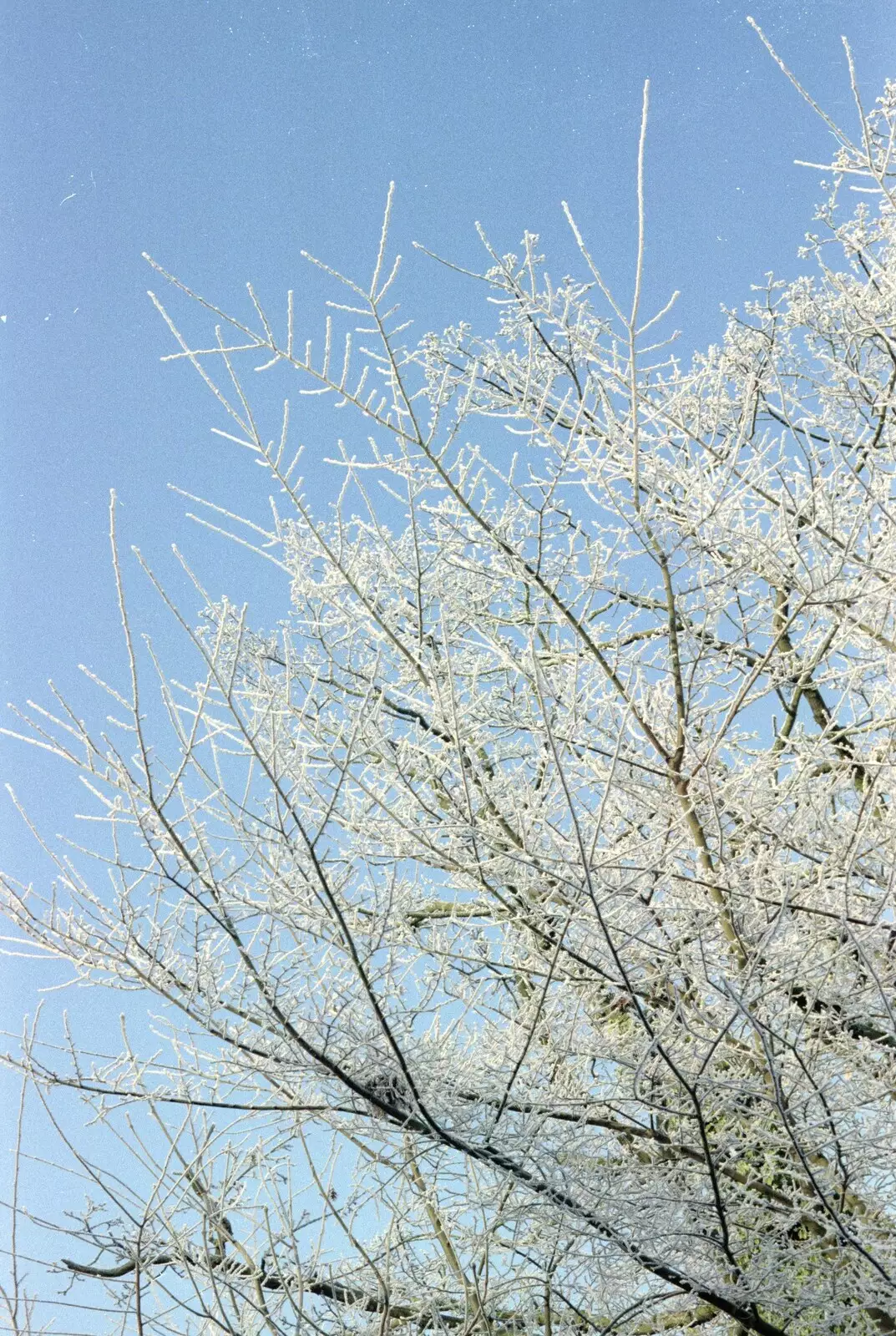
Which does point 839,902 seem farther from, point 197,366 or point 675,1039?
point 197,366

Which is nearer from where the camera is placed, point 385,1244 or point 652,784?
point 385,1244

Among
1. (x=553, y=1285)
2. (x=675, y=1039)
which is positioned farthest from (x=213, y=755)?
(x=553, y=1285)

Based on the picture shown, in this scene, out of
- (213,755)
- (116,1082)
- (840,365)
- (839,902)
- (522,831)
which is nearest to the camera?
(213,755)

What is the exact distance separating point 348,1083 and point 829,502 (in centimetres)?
189

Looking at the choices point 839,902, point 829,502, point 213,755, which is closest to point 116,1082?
point 213,755

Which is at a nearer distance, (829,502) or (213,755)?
(213,755)

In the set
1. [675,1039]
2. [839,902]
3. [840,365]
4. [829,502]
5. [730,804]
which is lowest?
[675,1039]

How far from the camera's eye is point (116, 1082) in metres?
2.82

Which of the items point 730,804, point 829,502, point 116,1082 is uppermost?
point 829,502

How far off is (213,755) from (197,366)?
819 millimetres

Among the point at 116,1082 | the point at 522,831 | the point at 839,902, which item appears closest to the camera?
the point at 522,831

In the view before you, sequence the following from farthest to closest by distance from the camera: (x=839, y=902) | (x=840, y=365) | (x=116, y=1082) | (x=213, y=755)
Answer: (x=840, y=365), (x=839, y=902), (x=116, y=1082), (x=213, y=755)

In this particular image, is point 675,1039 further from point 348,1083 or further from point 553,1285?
point 348,1083

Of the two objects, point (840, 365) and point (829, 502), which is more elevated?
point (840, 365)
